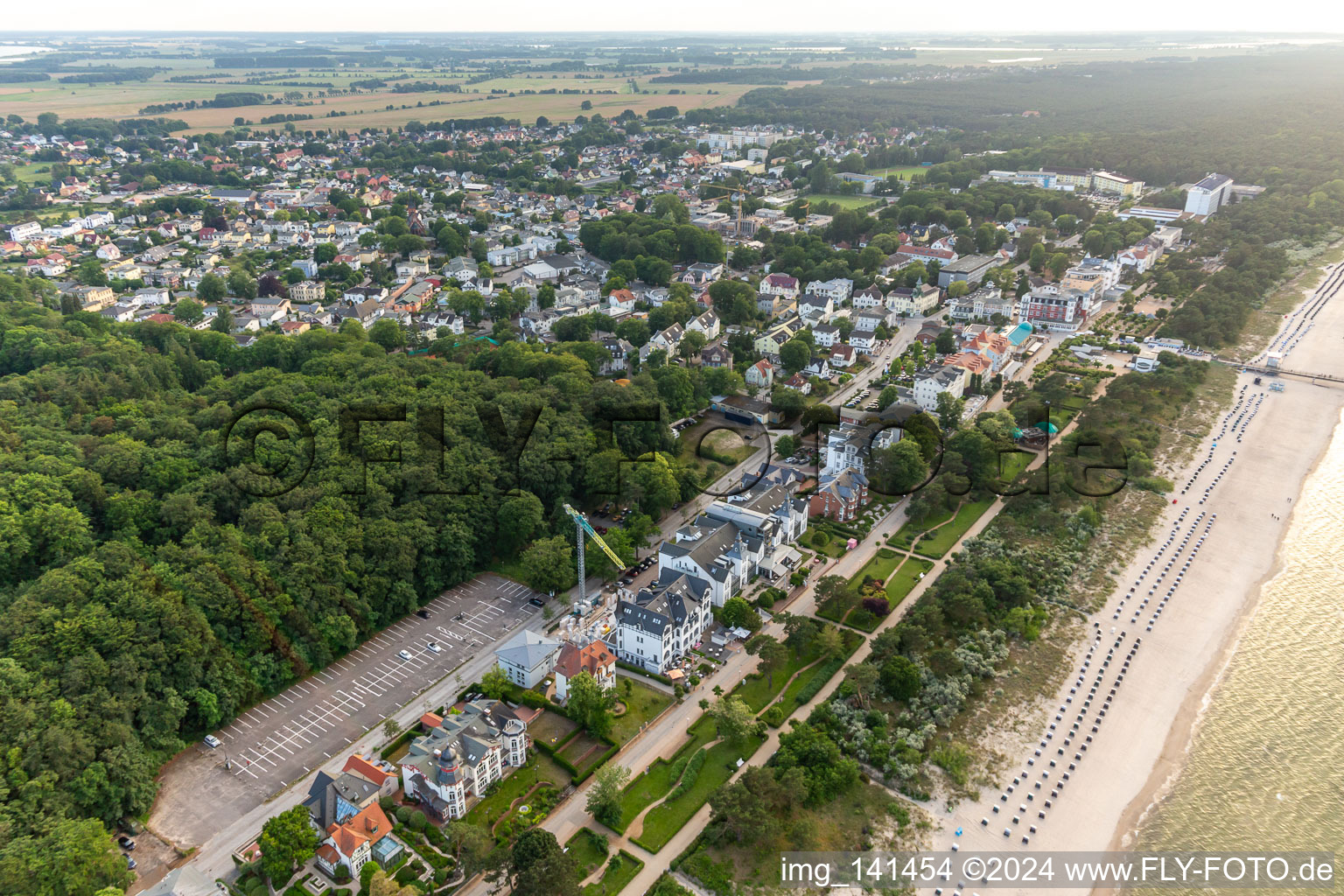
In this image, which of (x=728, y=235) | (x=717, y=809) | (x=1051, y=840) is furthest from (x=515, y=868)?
(x=728, y=235)

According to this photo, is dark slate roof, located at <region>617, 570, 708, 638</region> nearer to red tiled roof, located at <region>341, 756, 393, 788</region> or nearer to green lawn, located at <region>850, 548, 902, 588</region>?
green lawn, located at <region>850, 548, 902, 588</region>

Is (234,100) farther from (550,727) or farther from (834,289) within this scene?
(550,727)

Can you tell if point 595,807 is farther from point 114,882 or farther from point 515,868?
point 114,882

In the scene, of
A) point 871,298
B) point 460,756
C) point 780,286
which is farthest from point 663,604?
point 780,286

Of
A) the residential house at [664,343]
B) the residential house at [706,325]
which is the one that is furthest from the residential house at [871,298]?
the residential house at [664,343]

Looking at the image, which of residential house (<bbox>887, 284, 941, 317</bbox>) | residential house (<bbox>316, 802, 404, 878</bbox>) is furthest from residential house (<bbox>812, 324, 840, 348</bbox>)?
residential house (<bbox>316, 802, 404, 878</bbox>)

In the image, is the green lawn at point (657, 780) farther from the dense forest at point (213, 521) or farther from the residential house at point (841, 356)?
the residential house at point (841, 356)
